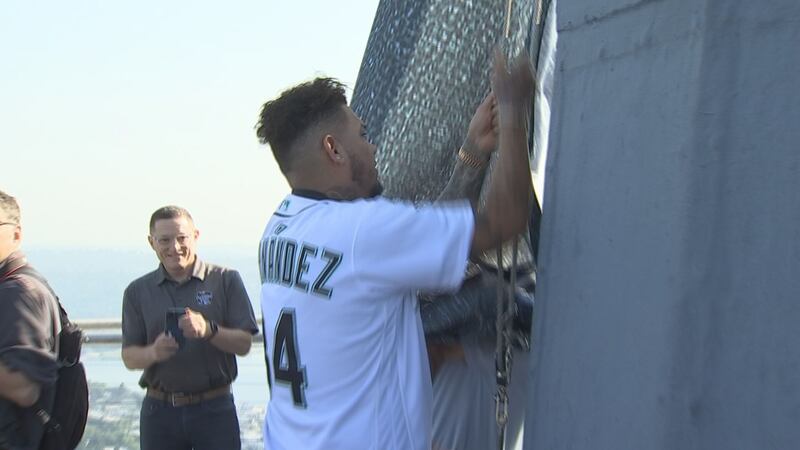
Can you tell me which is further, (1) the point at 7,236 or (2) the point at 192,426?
(2) the point at 192,426

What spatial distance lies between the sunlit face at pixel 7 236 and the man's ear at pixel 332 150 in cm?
211

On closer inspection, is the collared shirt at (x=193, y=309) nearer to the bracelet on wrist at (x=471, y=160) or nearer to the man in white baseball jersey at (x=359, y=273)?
the man in white baseball jersey at (x=359, y=273)

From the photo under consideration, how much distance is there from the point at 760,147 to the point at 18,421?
9.96ft

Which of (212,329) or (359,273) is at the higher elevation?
(359,273)

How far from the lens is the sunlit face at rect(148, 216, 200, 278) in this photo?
5.44 metres

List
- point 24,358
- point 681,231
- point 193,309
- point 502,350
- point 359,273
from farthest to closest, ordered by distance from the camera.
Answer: point 193,309
point 24,358
point 502,350
point 359,273
point 681,231

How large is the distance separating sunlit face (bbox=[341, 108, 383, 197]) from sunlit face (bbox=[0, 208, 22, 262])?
2.12 m

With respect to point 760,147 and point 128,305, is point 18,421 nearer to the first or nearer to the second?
point 128,305

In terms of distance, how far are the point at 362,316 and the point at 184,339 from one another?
10.4ft

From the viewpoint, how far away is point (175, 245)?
17.9ft

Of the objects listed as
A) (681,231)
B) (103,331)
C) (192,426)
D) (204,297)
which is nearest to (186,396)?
(192,426)

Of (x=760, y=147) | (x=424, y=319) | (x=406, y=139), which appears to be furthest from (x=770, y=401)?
(x=406, y=139)

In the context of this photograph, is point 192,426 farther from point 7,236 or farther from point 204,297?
point 7,236

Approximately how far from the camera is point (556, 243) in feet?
6.63
